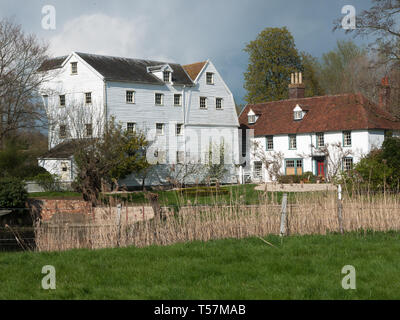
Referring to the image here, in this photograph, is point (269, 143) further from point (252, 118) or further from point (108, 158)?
point (108, 158)

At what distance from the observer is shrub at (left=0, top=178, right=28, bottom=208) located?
2498cm

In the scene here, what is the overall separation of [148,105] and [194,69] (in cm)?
682

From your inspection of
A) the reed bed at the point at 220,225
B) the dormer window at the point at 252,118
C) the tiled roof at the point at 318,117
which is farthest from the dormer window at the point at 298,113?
the reed bed at the point at 220,225

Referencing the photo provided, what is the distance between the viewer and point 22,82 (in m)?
33.1

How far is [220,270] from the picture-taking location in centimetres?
945

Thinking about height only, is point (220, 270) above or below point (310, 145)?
below

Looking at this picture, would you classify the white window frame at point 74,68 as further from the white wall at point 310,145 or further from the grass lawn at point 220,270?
the grass lawn at point 220,270

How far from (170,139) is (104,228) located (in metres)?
29.7

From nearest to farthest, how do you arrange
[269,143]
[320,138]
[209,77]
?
1. [320,138]
2. [209,77]
3. [269,143]

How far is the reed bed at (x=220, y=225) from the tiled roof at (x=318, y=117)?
2707 cm

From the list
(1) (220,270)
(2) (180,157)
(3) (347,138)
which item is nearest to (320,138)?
(3) (347,138)

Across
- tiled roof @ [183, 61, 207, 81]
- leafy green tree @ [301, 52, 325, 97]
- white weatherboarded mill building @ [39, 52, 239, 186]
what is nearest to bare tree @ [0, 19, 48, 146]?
white weatherboarded mill building @ [39, 52, 239, 186]
